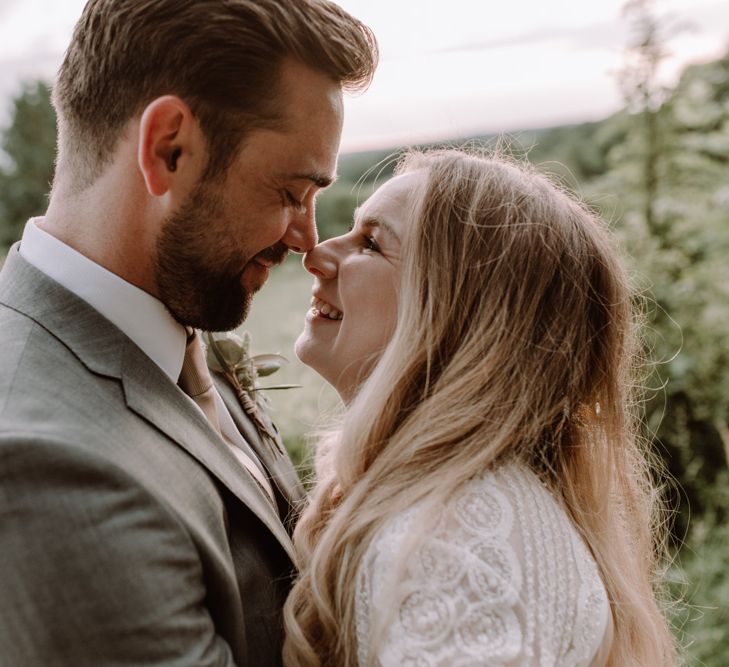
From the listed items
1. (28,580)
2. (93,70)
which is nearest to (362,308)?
(93,70)

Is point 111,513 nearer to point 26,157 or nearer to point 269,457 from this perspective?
point 269,457

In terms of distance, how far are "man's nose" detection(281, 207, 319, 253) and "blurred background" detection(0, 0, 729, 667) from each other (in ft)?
1.85

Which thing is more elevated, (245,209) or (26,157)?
(245,209)

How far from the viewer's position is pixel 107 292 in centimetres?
177

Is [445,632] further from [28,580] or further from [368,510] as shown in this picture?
[28,580]

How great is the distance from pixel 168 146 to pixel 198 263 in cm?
30

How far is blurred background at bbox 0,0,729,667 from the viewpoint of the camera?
12.2ft

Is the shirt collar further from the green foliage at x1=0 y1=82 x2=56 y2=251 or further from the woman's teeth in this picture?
the green foliage at x1=0 y1=82 x2=56 y2=251

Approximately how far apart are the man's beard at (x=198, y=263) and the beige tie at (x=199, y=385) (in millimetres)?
76

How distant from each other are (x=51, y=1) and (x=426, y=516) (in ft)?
11.2

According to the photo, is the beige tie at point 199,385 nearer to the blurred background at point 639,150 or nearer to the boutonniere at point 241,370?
the boutonniere at point 241,370

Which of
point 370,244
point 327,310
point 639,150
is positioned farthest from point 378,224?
point 639,150

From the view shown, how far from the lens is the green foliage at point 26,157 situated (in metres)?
11.7

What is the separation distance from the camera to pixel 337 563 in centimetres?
179
